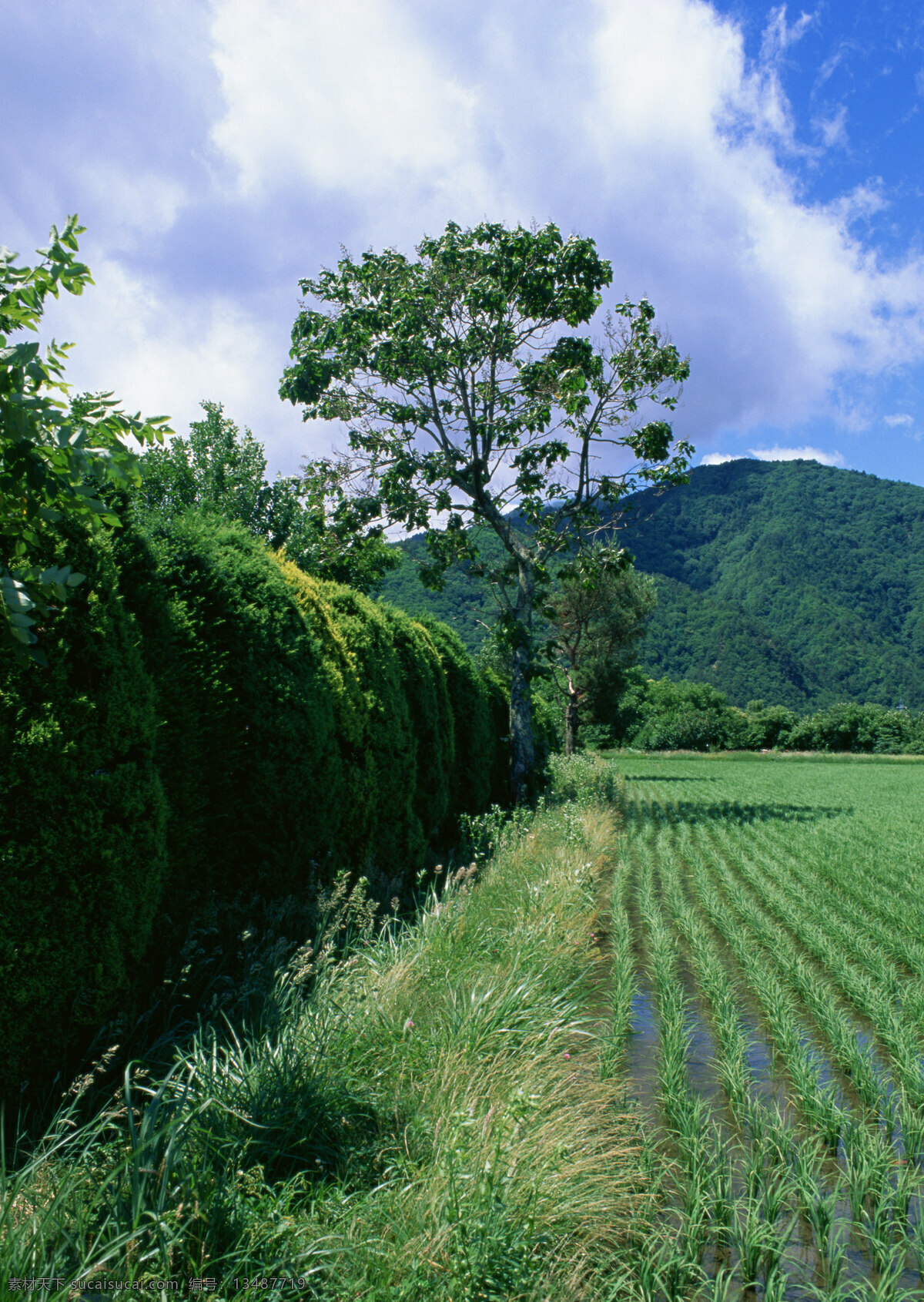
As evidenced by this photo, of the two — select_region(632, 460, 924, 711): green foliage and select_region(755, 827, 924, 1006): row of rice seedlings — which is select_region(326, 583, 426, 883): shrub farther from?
select_region(632, 460, 924, 711): green foliage

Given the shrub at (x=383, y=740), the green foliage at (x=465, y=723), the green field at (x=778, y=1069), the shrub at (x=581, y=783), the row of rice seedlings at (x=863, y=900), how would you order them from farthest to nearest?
the shrub at (x=581, y=783)
the green foliage at (x=465, y=723)
the shrub at (x=383, y=740)
the row of rice seedlings at (x=863, y=900)
the green field at (x=778, y=1069)

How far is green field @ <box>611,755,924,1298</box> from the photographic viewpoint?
269 cm

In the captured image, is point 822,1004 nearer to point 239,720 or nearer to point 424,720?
point 239,720

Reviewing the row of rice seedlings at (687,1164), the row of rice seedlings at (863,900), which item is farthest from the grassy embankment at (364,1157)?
the row of rice seedlings at (863,900)

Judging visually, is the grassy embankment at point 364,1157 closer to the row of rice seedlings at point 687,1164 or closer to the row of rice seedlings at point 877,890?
the row of rice seedlings at point 687,1164

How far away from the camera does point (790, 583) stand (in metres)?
113

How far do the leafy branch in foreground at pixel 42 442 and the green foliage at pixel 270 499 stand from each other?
43.4ft

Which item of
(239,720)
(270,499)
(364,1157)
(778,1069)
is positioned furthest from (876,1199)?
(270,499)

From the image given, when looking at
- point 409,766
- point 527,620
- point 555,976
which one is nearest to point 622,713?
point 527,620

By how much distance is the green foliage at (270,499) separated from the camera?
16.3 m

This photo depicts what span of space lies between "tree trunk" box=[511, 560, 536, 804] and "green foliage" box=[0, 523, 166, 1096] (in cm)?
1155

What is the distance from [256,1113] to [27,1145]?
3.28ft

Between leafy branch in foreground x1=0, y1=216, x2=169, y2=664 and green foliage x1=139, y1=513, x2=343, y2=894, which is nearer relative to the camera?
leafy branch in foreground x1=0, y1=216, x2=169, y2=664

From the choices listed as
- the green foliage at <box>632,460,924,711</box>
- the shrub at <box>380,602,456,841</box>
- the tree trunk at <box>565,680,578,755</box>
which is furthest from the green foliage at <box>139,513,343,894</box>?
the green foliage at <box>632,460,924,711</box>
